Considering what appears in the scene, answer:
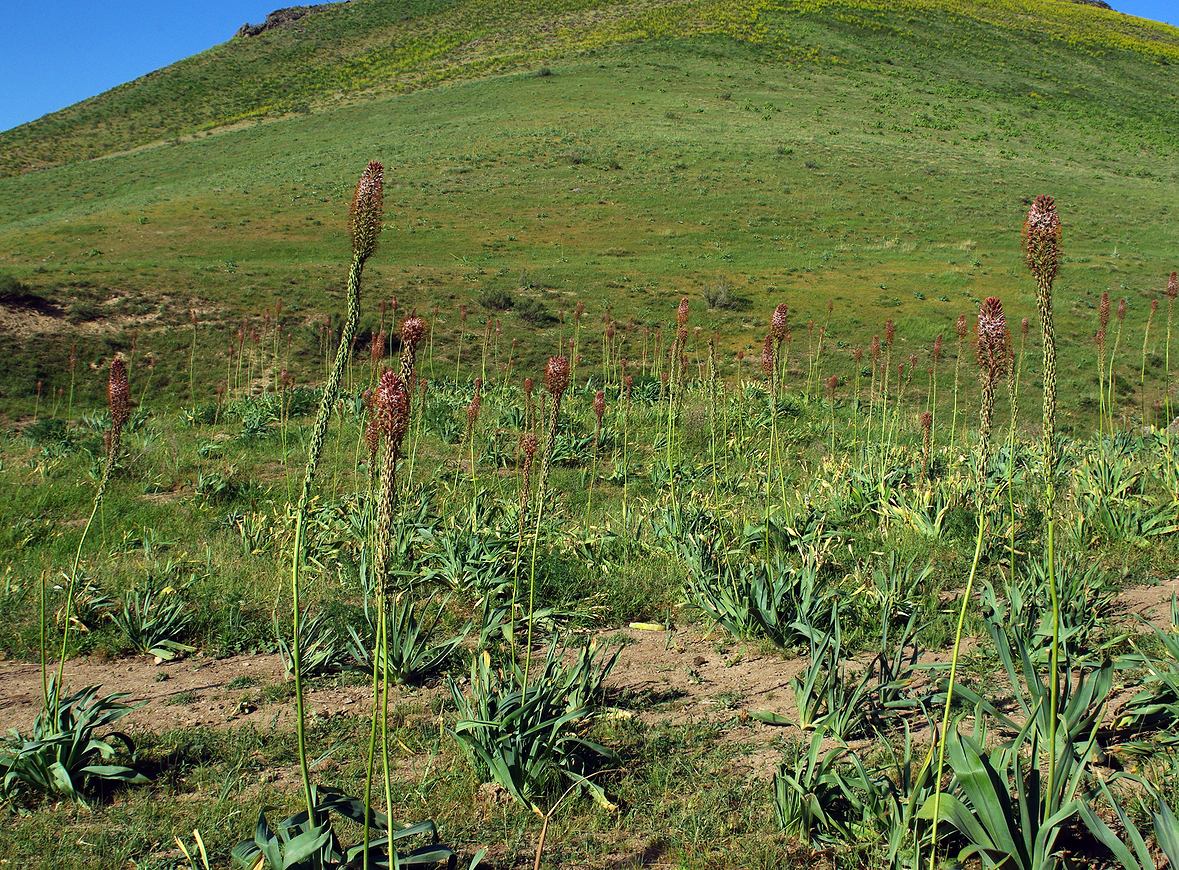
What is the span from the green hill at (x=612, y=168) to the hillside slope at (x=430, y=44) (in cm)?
33

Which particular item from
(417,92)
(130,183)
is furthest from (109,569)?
(417,92)

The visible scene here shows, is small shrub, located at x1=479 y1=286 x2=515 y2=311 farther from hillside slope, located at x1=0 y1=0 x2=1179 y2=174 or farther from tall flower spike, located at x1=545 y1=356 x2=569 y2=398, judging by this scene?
hillside slope, located at x1=0 y1=0 x2=1179 y2=174

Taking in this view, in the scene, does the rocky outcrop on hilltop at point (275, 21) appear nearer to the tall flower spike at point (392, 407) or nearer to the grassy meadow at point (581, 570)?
the grassy meadow at point (581, 570)

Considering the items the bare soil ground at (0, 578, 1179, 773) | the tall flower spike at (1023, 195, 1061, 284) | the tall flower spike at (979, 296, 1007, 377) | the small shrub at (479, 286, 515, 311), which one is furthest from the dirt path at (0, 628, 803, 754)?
the small shrub at (479, 286, 515, 311)

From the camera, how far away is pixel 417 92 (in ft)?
166

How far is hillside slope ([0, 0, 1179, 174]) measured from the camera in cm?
5069

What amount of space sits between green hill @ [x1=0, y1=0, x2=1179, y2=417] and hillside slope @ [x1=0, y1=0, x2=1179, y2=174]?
0.33 meters

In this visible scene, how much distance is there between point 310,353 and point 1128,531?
13254 millimetres

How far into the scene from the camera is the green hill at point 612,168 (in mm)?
19219

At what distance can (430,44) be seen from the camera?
61750mm

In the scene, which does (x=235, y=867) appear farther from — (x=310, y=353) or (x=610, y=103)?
(x=610, y=103)

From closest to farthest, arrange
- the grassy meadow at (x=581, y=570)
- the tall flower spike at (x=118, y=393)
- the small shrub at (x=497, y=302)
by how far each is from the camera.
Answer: the grassy meadow at (x=581, y=570) → the tall flower spike at (x=118, y=393) → the small shrub at (x=497, y=302)

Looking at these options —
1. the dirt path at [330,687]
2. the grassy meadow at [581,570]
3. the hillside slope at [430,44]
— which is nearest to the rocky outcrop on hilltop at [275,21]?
the hillside slope at [430,44]

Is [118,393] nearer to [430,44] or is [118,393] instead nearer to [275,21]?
[430,44]
